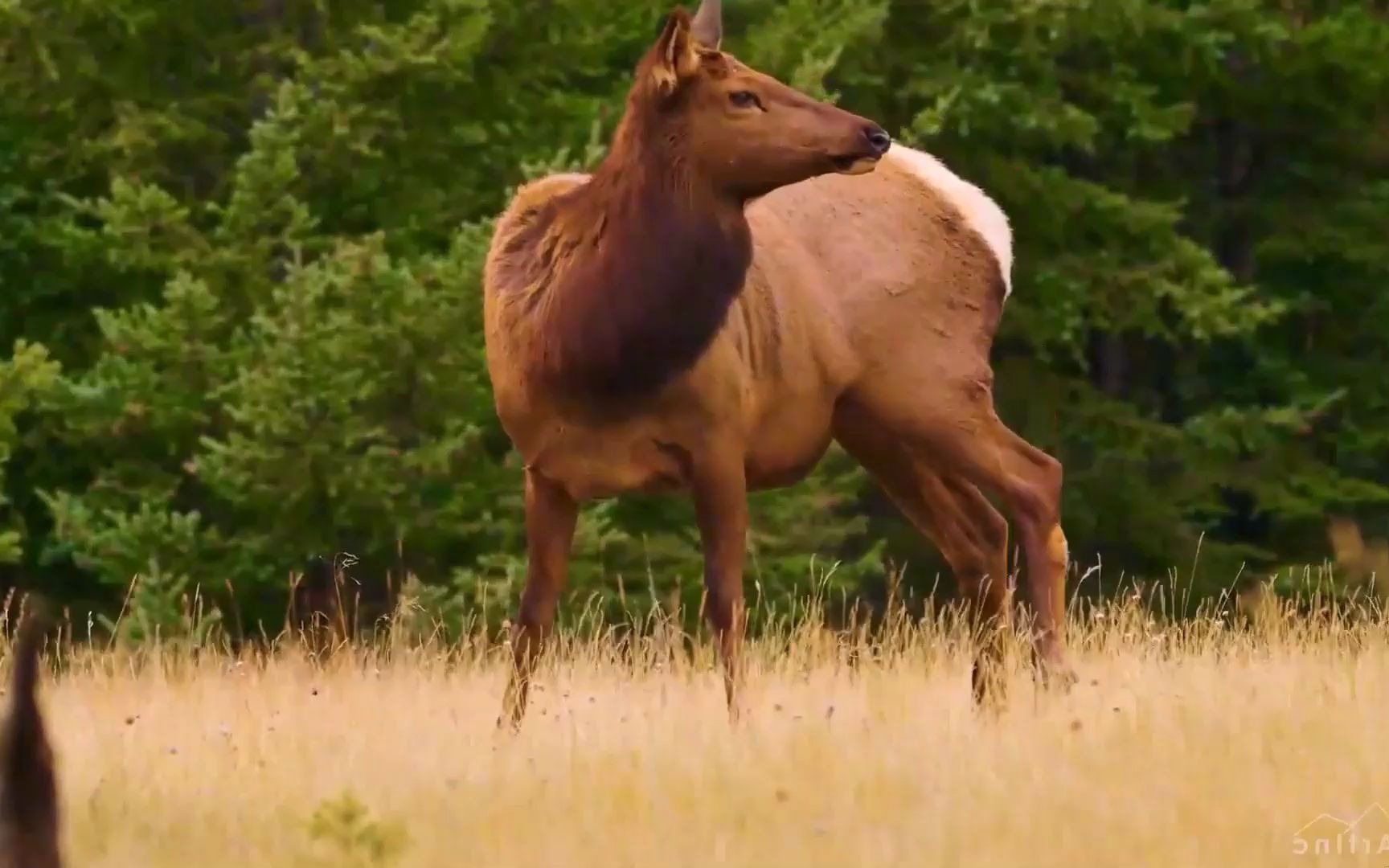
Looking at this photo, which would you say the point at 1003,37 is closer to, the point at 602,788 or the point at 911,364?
the point at 911,364

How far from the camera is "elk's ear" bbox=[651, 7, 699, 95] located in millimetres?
6238

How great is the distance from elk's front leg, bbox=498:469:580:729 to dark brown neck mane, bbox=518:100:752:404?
1.30 ft

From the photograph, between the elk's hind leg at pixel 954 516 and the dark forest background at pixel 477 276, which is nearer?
the elk's hind leg at pixel 954 516

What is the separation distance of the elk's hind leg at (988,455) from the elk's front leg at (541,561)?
1.22m

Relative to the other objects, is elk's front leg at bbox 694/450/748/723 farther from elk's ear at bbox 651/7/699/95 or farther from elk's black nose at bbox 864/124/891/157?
elk's ear at bbox 651/7/699/95

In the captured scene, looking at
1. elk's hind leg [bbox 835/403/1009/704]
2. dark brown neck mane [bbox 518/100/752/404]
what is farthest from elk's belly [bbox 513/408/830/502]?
elk's hind leg [bbox 835/403/1009/704]

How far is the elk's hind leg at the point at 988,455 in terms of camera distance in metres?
7.24

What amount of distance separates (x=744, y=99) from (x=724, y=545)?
132 cm

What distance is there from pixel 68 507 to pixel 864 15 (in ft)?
19.7

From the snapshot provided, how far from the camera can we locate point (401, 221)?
13.9 m

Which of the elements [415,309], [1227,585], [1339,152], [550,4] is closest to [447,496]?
[415,309]

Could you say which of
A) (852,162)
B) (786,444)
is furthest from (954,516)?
(852,162)

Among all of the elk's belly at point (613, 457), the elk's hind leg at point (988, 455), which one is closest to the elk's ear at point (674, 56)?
the elk's belly at point (613, 457)

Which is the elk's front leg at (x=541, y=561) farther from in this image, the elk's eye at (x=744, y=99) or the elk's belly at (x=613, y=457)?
the elk's eye at (x=744, y=99)
